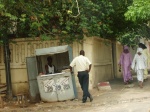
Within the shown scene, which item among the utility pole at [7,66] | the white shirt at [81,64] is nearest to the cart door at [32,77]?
the utility pole at [7,66]

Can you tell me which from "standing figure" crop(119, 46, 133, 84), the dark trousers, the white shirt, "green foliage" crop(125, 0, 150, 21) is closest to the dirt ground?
the dark trousers

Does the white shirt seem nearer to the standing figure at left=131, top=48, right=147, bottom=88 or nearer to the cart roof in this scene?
the cart roof

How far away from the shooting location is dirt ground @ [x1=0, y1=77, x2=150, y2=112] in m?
9.33

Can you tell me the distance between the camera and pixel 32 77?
1179 centimetres

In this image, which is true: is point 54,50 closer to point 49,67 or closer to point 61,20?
point 49,67

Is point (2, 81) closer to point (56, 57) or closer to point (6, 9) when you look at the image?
point (56, 57)

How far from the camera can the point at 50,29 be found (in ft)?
40.9

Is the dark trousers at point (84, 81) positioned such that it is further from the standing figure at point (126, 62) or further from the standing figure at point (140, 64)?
the standing figure at point (126, 62)

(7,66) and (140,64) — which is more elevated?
(7,66)

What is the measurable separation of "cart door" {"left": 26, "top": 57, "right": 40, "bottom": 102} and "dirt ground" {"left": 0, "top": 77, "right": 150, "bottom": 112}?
1.38 ft

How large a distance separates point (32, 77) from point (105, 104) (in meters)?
3.11

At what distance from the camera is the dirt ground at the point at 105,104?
9.33 meters

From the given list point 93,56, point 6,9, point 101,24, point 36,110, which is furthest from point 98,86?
point 6,9

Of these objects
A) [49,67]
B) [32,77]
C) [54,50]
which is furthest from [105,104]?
[32,77]
